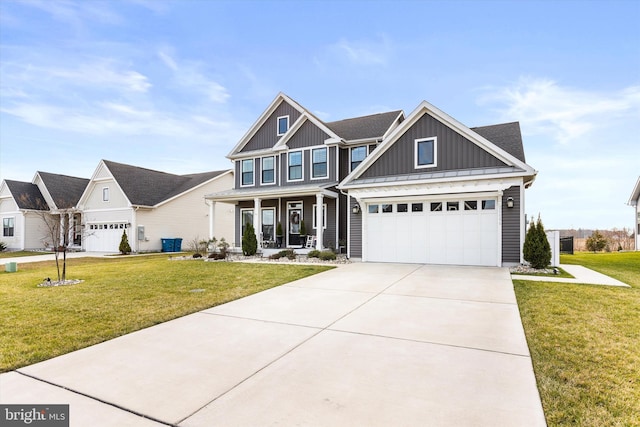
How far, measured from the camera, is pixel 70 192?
2798cm

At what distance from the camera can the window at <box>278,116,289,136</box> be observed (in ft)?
62.3

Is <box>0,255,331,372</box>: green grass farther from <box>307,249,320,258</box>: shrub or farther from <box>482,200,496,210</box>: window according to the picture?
<box>482,200,496,210</box>: window

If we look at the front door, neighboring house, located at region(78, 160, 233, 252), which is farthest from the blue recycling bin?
the front door

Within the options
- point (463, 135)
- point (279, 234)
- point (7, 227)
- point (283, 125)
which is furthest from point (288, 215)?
point (7, 227)

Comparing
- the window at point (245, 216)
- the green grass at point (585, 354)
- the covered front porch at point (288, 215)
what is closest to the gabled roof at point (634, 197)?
the covered front porch at point (288, 215)

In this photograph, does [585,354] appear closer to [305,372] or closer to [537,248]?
[305,372]

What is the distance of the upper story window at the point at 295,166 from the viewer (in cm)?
1803

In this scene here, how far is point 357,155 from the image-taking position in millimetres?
17125

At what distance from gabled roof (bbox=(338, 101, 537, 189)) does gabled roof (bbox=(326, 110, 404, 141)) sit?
2.64 metres

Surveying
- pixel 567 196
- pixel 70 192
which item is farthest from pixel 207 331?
pixel 70 192

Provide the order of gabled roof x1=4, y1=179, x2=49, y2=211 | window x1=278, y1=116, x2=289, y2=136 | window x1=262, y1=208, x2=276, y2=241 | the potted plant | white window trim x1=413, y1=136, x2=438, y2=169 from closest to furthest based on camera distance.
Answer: white window trim x1=413, y1=136, x2=438, y2=169
the potted plant
window x1=262, y1=208, x2=276, y2=241
window x1=278, y1=116, x2=289, y2=136
gabled roof x1=4, y1=179, x2=49, y2=211

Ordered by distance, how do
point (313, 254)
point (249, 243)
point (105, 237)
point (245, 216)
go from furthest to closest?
point (105, 237)
point (245, 216)
point (249, 243)
point (313, 254)

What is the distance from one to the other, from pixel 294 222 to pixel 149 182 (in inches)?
569

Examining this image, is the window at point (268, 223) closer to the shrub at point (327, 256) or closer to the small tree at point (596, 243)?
the shrub at point (327, 256)
